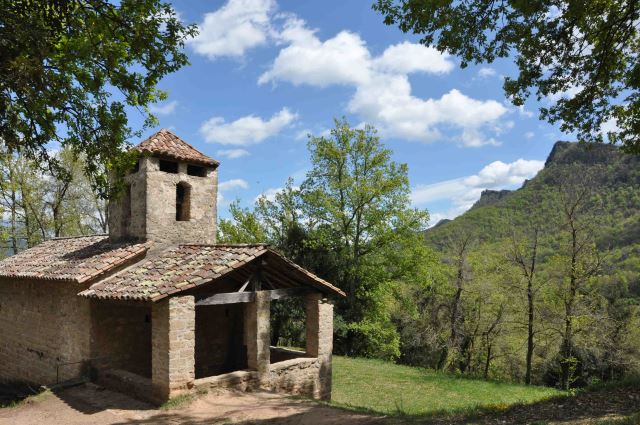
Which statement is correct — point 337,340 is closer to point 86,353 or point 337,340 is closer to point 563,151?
point 86,353

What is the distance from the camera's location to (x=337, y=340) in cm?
2448

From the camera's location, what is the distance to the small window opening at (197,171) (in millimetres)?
13289

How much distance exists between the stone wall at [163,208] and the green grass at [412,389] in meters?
6.87

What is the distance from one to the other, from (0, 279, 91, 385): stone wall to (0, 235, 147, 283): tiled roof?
385mm

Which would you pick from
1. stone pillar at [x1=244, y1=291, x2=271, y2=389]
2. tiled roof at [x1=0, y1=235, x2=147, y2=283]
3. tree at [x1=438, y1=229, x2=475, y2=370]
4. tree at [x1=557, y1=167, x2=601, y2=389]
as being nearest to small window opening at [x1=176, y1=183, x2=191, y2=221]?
tiled roof at [x1=0, y1=235, x2=147, y2=283]

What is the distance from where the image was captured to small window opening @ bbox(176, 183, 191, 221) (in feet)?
42.6

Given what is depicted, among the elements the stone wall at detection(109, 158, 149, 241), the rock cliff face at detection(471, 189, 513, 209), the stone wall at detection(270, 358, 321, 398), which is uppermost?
the rock cliff face at detection(471, 189, 513, 209)

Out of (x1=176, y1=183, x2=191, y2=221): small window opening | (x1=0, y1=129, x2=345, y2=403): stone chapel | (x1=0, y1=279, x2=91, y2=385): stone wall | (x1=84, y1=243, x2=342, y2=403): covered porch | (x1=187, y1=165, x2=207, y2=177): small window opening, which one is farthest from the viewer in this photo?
(x1=187, y1=165, x2=207, y2=177): small window opening

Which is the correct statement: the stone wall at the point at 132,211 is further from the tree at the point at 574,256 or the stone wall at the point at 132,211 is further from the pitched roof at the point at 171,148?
the tree at the point at 574,256

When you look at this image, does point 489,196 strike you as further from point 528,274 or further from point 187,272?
point 187,272

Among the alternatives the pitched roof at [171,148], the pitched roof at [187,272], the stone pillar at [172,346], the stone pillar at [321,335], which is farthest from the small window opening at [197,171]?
the stone pillar at [172,346]

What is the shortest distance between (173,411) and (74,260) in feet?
19.1

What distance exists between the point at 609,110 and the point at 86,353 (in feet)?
41.5

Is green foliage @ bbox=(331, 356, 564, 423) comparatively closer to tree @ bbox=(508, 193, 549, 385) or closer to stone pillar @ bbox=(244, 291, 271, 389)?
tree @ bbox=(508, 193, 549, 385)
